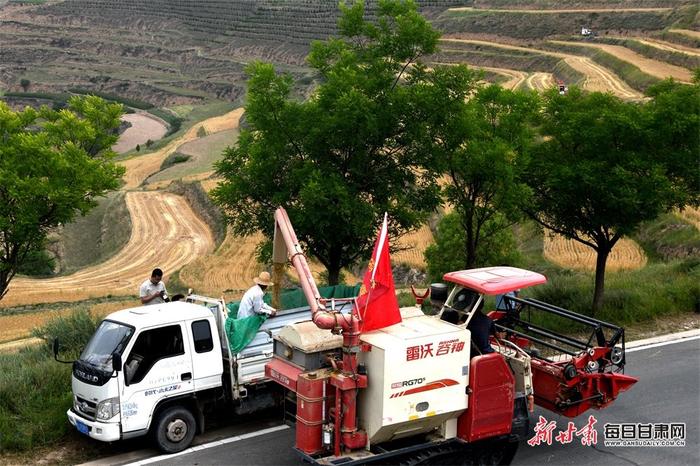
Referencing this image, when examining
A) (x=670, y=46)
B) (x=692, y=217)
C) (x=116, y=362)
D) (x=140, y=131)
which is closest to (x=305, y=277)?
(x=116, y=362)

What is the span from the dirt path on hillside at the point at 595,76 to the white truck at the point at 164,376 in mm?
48136

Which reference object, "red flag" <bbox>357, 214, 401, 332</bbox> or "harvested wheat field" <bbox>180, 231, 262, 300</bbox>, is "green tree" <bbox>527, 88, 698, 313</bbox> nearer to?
"red flag" <bbox>357, 214, 401, 332</bbox>

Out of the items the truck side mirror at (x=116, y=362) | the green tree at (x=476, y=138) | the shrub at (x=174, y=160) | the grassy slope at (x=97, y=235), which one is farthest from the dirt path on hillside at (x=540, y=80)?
the truck side mirror at (x=116, y=362)

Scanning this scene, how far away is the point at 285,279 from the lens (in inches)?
1614

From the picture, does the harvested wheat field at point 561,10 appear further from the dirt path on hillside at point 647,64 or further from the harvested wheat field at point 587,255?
the harvested wheat field at point 587,255

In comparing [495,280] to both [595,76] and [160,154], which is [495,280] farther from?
[160,154]

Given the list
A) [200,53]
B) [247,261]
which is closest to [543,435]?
[247,261]

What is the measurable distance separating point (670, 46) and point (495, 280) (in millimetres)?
77783

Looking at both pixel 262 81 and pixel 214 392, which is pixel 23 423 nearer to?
pixel 214 392

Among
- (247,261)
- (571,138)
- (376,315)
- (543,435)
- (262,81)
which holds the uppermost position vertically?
(262,81)

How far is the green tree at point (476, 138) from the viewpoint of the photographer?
1669 cm

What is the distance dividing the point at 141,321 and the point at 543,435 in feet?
19.3

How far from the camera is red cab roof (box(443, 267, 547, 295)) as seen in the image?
417 inches

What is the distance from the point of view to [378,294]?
970cm
